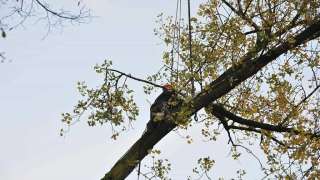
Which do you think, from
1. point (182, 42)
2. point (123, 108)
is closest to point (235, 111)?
point (182, 42)

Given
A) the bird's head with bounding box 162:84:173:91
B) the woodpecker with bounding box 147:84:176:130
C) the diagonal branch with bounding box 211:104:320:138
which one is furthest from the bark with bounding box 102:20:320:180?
the diagonal branch with bounding box 211:104:320:138

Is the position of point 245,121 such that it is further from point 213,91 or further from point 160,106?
point 160,106

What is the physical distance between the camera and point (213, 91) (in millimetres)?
8383

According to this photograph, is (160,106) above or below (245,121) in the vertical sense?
below

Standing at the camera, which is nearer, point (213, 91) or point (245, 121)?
point (213, 91)

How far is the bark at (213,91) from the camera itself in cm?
823

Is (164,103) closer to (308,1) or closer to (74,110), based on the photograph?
(74,110)

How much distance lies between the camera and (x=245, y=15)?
9203 millimetres

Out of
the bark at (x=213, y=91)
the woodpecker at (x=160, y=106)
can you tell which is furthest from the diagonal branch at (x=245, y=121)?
the bark at (x=213, y=91)

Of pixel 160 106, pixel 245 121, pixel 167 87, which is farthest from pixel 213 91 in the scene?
pixel 245 121

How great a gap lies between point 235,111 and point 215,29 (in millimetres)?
1906

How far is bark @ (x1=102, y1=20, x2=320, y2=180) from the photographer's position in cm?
823

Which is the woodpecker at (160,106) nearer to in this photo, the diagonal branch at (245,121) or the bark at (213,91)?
the bark at (213,91)

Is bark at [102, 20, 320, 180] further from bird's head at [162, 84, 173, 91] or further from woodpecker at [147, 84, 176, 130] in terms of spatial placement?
bird's head at [162, 84, 173, 91]
